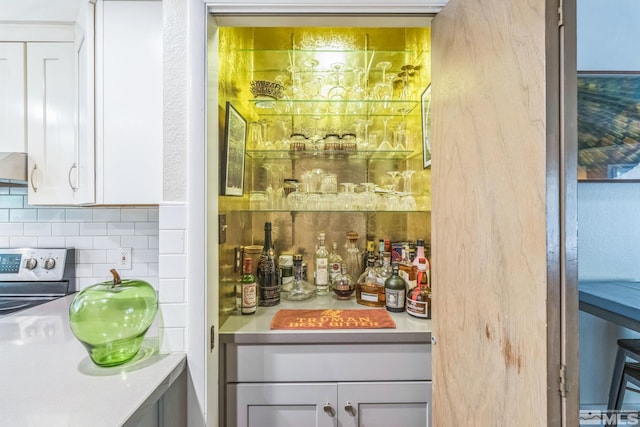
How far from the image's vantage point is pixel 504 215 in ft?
2.14

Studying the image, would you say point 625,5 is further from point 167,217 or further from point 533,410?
point 167,217

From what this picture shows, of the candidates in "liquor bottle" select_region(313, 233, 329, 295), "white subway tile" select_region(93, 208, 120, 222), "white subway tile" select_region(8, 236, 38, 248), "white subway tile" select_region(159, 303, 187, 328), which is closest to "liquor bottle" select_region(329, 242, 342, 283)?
"liquor bottle" select_region(313, 233, 329, 295)

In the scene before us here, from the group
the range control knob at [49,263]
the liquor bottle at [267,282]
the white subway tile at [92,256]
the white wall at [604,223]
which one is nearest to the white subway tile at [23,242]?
the range control knob at [49,263]

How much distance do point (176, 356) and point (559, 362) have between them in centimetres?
96

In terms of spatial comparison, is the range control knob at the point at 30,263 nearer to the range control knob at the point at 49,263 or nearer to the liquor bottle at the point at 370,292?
the range control knob at the point at 49,263

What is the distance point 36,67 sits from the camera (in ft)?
4.24

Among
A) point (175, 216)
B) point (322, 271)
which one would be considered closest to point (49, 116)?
point (175, 216)

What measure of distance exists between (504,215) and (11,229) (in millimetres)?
2279

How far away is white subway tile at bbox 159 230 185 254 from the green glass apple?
5.3 inches

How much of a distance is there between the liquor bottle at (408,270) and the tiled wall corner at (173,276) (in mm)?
966

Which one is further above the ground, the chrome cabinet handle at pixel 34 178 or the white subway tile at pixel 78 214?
the chrome cabinet handle at pixel 34 178

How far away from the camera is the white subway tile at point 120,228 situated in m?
1.60

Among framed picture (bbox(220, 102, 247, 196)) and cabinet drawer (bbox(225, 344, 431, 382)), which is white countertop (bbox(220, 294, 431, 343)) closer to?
cabinet drawer (bbox(225, 344, 431, 382))

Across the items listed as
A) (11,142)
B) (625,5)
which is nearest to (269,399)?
(11,142)
